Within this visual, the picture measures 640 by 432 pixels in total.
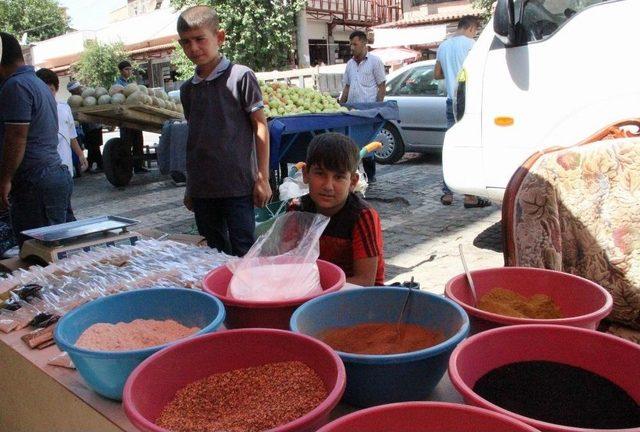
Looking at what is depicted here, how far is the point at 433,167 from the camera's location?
27.0 ft

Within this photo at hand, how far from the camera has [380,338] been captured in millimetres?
1077

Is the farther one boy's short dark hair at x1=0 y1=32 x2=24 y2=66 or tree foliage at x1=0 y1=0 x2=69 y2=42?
tree foliage at x1=0 y1=0 x2=69 y2=42

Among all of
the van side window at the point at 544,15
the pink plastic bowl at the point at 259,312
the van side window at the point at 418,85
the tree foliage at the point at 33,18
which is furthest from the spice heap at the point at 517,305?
the tree foliage at the point at 33,18

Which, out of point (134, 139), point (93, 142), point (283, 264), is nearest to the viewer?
point (283, 264)

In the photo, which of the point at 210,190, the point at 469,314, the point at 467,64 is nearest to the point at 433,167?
the point at 467,64

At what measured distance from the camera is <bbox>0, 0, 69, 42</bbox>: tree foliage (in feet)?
107

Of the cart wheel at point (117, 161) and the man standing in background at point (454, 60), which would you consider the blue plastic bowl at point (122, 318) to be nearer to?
the man standing in background at point (454, 60)

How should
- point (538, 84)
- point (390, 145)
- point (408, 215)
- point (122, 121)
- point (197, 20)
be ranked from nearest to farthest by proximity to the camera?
point (197, 20) < point (538, 84) < point (408, 215) < point (122, 121) < point (390, 145)

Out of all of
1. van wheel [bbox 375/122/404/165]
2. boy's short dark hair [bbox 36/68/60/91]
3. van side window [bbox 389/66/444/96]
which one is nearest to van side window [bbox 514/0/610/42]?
van side window [bbox 389/66/444/96]

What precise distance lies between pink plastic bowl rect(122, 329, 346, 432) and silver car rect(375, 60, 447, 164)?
705cm

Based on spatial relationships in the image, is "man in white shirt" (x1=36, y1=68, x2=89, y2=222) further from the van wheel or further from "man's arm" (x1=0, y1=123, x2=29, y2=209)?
the van wheel

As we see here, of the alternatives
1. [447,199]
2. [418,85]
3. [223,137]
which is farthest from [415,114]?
[223,137]

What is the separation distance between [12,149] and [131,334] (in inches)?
85.5

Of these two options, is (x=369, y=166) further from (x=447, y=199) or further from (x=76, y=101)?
(x=76, y=101)
